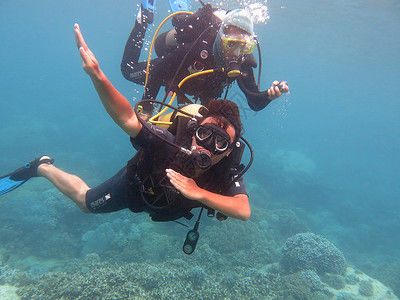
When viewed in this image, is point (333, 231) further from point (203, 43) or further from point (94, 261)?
point (203, 43)

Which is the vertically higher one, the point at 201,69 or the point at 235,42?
the point at 235,42

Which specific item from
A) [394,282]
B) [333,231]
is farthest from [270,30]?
[394,282]

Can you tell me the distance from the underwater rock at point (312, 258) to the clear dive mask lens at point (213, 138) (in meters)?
10.0

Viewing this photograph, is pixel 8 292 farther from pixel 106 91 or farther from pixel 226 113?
pixel 226 113

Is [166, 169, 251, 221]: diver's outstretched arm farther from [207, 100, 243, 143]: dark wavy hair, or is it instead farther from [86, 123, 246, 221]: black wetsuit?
[207, 100, 243, 143]: dark wavy hair

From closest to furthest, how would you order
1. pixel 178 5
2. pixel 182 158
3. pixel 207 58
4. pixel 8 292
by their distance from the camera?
pixel 182 158 → pixel 207 58 → pixel 178 5 → pixel 8 292

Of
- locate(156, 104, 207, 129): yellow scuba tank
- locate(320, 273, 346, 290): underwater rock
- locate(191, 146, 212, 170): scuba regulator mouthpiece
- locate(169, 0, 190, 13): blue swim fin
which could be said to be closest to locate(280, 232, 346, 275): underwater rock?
locate(320, 273, 346, 290): underwater rock

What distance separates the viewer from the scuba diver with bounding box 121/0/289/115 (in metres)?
4.05

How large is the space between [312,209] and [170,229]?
1554cm

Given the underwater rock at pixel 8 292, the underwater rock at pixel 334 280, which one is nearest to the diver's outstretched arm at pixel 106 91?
the underwater rock at pixel 8 292

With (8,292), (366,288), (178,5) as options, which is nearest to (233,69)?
(178,5)

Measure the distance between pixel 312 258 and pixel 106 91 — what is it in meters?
11.7

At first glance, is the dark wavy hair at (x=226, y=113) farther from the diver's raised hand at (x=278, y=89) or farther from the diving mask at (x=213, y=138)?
the diver's raised hand at (x=278, y=89)

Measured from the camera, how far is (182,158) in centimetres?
248
